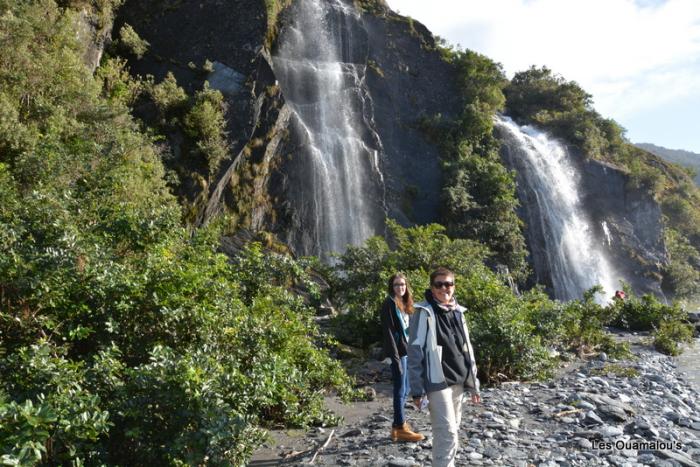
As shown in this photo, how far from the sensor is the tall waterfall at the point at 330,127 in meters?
21.9

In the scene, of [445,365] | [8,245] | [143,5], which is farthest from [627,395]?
[143,5]

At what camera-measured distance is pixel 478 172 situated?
27531 mm

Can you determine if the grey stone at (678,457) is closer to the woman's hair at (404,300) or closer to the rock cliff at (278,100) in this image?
the woman's hair at (404,300)

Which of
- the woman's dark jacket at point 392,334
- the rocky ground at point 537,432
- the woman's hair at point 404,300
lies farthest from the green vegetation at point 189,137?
the woman's dark jacket at point 392,334

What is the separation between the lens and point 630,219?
3553cm

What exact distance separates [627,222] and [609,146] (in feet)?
20.9

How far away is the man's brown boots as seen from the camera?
18.9 ft

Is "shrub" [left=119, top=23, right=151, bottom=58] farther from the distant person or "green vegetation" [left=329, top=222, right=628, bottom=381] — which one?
the distant person

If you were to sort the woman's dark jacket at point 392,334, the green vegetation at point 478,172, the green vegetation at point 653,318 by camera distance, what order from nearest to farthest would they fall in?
1. the woman's dark jacket at point 392,334
2. the green vegetation at point 653,318
3. the green vegetation at point 478,172

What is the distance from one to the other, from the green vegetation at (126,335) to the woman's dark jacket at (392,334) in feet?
3.98

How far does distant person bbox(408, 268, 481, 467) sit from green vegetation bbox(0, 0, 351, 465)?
61.2 inches

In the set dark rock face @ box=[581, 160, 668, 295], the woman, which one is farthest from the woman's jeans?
dark rock face @ box=[581, 160, 668, 295]

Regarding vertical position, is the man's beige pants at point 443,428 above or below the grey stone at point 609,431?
above

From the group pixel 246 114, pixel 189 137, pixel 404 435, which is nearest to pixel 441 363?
pixel 404 435
